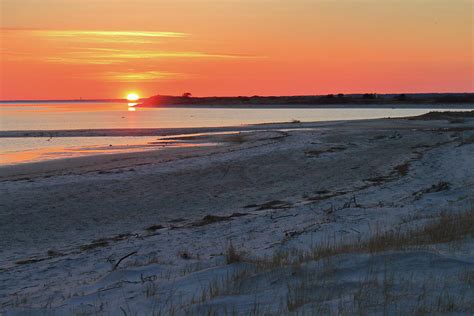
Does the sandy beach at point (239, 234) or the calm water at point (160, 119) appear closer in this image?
the sandy beach at point (239, 234)

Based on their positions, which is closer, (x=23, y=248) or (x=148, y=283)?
(x=148, y=283)

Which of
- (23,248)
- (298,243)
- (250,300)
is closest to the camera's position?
(250,300)

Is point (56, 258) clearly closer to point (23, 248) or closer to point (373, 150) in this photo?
point (23, 248)

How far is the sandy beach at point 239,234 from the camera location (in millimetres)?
5738

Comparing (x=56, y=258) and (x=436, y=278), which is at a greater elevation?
(x=436, y=278)

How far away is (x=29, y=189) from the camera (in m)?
16.0

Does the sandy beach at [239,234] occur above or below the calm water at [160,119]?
below

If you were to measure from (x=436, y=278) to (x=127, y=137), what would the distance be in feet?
118

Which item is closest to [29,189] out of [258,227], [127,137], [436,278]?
[258,227]

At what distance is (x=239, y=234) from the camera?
34.4 ft

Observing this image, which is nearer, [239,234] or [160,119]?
[239,234]

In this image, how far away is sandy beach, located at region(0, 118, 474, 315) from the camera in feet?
18.8

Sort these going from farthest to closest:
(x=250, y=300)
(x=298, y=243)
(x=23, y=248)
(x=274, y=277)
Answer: (x=23, y=248), (x=298, y=243), (x=274, y=277), (x=250, y=300)

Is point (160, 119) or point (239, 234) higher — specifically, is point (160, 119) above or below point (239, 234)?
above
